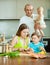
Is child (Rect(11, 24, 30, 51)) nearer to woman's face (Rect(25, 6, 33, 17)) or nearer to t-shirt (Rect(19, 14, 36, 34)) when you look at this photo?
t-shirt (Rect(19, 14, 36, 34))

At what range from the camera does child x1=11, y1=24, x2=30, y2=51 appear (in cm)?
220

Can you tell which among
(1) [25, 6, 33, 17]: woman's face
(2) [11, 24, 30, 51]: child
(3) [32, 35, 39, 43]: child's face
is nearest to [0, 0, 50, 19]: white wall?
(1) [25, 6, 33, 17]: woman's face

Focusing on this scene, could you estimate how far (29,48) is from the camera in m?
2.06

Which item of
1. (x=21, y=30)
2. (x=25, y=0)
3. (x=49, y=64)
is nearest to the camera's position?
(x=49, y=64)

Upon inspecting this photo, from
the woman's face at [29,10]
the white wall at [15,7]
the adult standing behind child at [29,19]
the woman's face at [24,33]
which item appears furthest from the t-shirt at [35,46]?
the white wall at [15,7]

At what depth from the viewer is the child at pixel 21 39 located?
7.22 feet

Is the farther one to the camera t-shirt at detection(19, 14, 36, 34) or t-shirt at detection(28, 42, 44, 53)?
t-shirt at detection(19, 14, 36, 34)

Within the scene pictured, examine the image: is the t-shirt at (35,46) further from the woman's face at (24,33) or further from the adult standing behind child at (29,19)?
the adult standing behind child at (29,19)

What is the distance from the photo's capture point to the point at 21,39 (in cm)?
227

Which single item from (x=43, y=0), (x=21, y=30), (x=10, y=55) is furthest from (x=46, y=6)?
(x=10, y=55)

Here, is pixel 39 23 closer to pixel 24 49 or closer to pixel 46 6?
pixel 24 49

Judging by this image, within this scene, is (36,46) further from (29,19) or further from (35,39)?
(29,19)

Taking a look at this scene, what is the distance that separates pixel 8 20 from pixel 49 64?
3.27 meters

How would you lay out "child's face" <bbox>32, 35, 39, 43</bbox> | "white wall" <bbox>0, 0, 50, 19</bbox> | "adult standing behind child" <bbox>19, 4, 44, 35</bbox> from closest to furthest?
"child's face" <bbox>32, 35, 39, 43</bbox> < "adult standing behind child" <bbox>19, 4, 44, 35</bbox> < "white wall" <bbox>0, 0, 50, 19</bbox>
